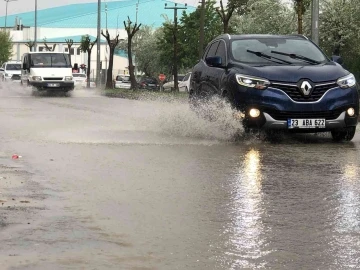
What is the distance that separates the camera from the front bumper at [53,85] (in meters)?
42.4

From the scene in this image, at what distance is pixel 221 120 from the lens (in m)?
15.0

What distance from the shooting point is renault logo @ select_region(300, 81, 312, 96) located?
14109 millimetres

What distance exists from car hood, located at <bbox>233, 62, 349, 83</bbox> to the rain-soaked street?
84 cm

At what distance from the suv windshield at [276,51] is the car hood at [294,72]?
1.61 feet

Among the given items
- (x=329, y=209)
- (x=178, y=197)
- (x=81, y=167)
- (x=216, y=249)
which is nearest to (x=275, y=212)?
(x=329, y=209)

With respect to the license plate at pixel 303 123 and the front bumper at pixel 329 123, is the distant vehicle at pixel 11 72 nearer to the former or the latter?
the front bumper at pixel 329 123

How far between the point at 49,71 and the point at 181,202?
3534 centimetres

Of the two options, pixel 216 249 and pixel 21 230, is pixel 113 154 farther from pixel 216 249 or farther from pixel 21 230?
pixel 216 249

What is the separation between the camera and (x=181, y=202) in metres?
8.34

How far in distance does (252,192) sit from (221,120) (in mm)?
6045

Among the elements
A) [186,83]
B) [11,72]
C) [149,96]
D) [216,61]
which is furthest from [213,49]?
[11,72]

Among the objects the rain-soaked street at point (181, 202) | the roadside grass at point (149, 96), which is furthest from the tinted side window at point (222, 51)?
the roadside grass at point (149, 96)

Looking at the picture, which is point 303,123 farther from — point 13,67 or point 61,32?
point 61,32

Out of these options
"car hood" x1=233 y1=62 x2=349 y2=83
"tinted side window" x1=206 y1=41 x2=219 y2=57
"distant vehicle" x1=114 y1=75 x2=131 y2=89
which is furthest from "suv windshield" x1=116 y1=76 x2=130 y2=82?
"car hood" x1=233 y1=62 x2=349 y2=83
